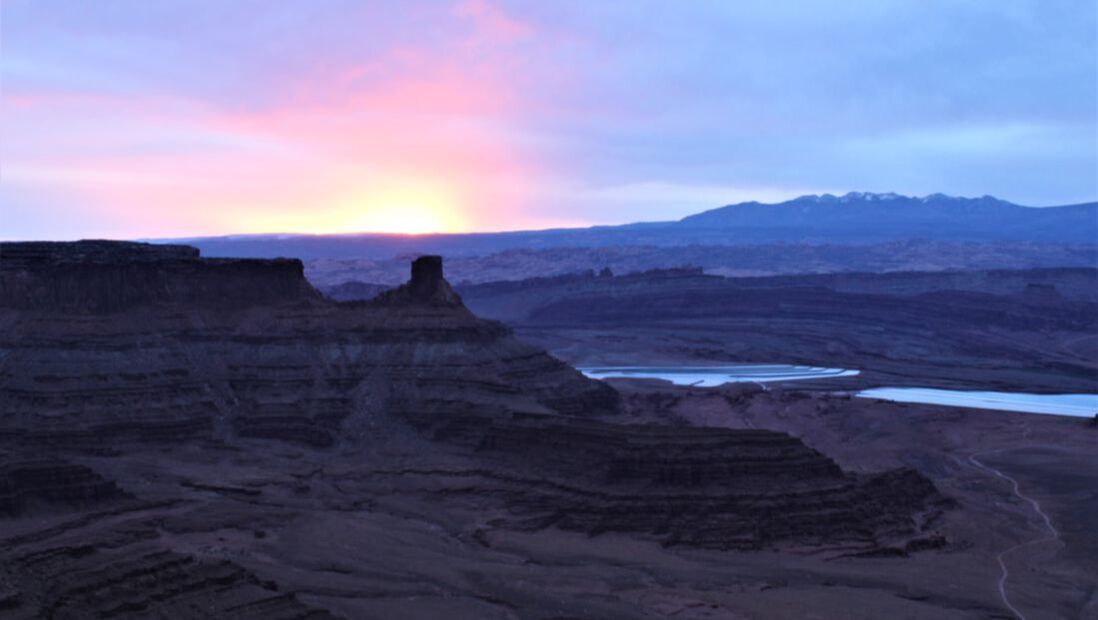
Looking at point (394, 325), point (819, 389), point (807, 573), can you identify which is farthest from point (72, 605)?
point (819, 389)

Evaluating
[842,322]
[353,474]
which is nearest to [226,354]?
[353,474]

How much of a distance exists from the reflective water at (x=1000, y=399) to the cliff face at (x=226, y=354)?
32273mm

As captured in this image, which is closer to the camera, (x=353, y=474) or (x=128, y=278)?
(x=353, y=474)

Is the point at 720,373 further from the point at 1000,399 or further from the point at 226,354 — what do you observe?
the point at 226,354

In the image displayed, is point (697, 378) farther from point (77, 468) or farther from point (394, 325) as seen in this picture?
point (77, 468)

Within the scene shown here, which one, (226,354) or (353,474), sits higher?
(226,354)

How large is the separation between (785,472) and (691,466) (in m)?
3.62

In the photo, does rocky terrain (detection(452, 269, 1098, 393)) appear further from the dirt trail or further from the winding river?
the dirt trail

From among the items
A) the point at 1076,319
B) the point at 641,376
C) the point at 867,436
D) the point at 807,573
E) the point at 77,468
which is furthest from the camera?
the point at 1076,319

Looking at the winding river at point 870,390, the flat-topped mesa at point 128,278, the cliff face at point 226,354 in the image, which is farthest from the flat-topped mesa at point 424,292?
the winding river at point 870,390

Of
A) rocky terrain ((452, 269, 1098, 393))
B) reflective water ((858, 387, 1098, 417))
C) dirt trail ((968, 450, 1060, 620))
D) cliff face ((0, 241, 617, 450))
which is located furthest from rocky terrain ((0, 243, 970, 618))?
rocky terrain ((452, 269, 1098, 393))

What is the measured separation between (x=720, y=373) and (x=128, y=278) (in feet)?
191

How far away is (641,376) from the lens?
4471 inches

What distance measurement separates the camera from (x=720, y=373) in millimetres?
118812
